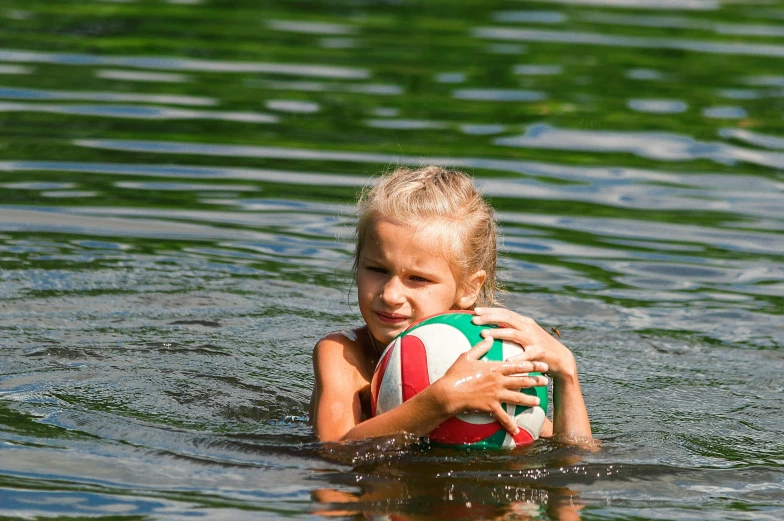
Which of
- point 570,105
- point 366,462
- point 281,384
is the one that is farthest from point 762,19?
point 366,462

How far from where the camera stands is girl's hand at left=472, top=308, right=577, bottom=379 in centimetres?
592

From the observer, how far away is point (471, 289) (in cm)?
643

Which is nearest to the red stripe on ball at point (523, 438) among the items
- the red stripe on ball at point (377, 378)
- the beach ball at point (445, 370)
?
the beach ball at point (445, 370)

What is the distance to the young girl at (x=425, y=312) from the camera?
19.0ft

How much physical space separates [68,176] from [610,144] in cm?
534

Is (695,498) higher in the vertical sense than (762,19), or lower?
lower

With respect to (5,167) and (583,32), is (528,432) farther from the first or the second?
(583,32)

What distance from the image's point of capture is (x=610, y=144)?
1346 cm

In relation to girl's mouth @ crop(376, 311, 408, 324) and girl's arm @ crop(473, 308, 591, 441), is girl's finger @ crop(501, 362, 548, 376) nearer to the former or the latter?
girl's arm @ crop(473, 308, 591, 441)

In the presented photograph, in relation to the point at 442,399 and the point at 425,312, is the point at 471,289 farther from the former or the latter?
the point at 442,399

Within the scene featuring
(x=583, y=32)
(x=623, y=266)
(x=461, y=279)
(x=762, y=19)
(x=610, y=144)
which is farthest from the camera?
(x=762, y=19)

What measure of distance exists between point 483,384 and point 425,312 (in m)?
0.60

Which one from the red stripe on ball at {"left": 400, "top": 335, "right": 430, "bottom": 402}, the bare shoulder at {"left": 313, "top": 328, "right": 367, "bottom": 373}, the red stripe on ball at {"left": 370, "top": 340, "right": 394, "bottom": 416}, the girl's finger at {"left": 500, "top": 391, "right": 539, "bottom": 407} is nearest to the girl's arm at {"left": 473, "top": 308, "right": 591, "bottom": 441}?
the girl's finger at {"left": 500, "top": 391, "right": 539, "bottom": 407}

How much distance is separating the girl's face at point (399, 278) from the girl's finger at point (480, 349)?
0.45 metres
